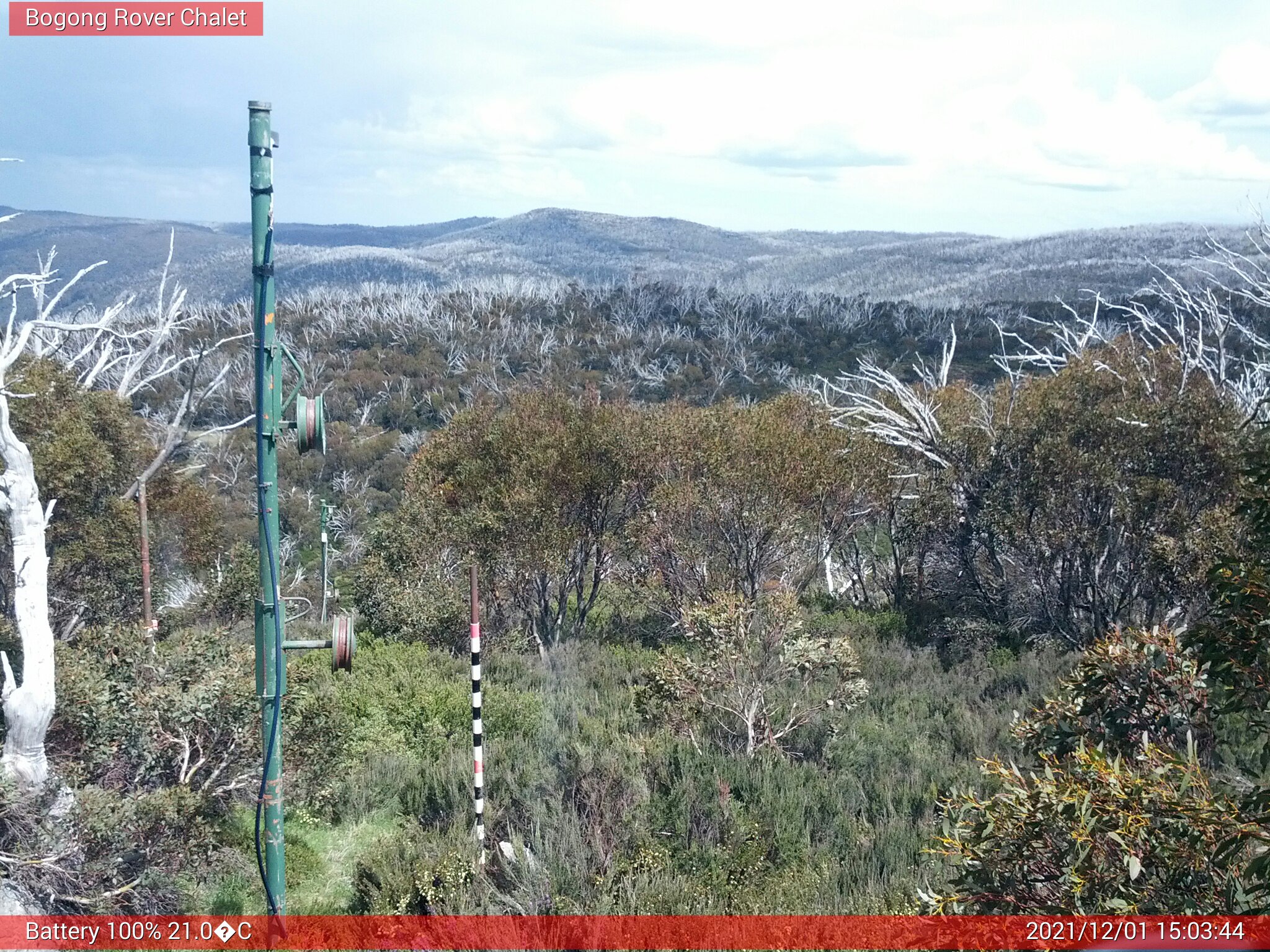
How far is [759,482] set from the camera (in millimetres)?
15664

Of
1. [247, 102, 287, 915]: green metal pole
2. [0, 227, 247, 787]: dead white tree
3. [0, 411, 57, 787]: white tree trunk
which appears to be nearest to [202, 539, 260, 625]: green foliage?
[0, 227, 247, 787]: dead white tree

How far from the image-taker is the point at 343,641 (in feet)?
16.7

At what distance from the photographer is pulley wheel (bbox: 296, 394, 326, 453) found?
483cm

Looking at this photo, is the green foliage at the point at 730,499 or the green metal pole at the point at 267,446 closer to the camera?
the green metal pole at the point at 267,446

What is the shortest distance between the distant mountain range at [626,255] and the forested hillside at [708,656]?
3903 cm

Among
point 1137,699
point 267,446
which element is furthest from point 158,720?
point 1137,699

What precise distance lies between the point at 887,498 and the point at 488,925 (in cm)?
1282

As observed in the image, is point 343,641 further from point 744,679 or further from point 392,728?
point 392,728

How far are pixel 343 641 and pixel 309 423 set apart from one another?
43.0 inches

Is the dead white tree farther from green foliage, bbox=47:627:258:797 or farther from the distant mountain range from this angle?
the distant mountain range

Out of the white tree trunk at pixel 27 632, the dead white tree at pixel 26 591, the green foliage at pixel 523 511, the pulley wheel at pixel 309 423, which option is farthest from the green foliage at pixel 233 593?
the pulley wheel at pixel 309 423

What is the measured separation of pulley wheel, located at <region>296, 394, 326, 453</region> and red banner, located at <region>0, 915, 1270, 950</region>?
240cm

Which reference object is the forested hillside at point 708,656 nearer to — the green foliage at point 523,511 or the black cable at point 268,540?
the green foliage at point 523,511

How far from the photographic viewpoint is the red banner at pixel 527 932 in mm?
4082
